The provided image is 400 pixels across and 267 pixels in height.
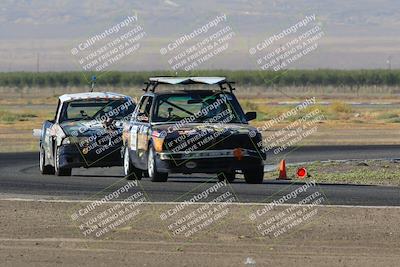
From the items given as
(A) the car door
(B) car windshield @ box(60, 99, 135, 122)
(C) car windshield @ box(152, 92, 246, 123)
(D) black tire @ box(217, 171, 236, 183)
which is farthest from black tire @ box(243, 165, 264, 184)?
(B) car windshield @ box(60, 99, 135, 122)

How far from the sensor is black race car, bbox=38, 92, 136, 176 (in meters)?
24.2

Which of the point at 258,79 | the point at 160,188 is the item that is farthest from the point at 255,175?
the point at 258,79

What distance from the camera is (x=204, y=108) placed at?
22.7 metres

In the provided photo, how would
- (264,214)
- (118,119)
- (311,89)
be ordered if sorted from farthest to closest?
(311,89), (118,119), (264,214)

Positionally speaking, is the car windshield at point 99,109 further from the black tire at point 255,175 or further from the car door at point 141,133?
the black tire at point 255,175

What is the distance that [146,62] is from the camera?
19500 centimetres

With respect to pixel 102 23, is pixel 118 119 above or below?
above

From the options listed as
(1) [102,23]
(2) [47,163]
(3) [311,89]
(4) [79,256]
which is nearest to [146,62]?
(1) [102,23]

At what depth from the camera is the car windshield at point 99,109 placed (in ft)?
82.4

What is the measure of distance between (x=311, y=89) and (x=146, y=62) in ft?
188

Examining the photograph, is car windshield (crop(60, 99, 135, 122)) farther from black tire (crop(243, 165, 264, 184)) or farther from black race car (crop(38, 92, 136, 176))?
black tire (crop(243, 165, 264, 184))

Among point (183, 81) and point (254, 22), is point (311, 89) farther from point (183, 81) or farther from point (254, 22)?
point (183, 81)

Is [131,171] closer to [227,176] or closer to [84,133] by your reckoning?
[84,133]

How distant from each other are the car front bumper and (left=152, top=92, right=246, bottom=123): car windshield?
2.10 meters
